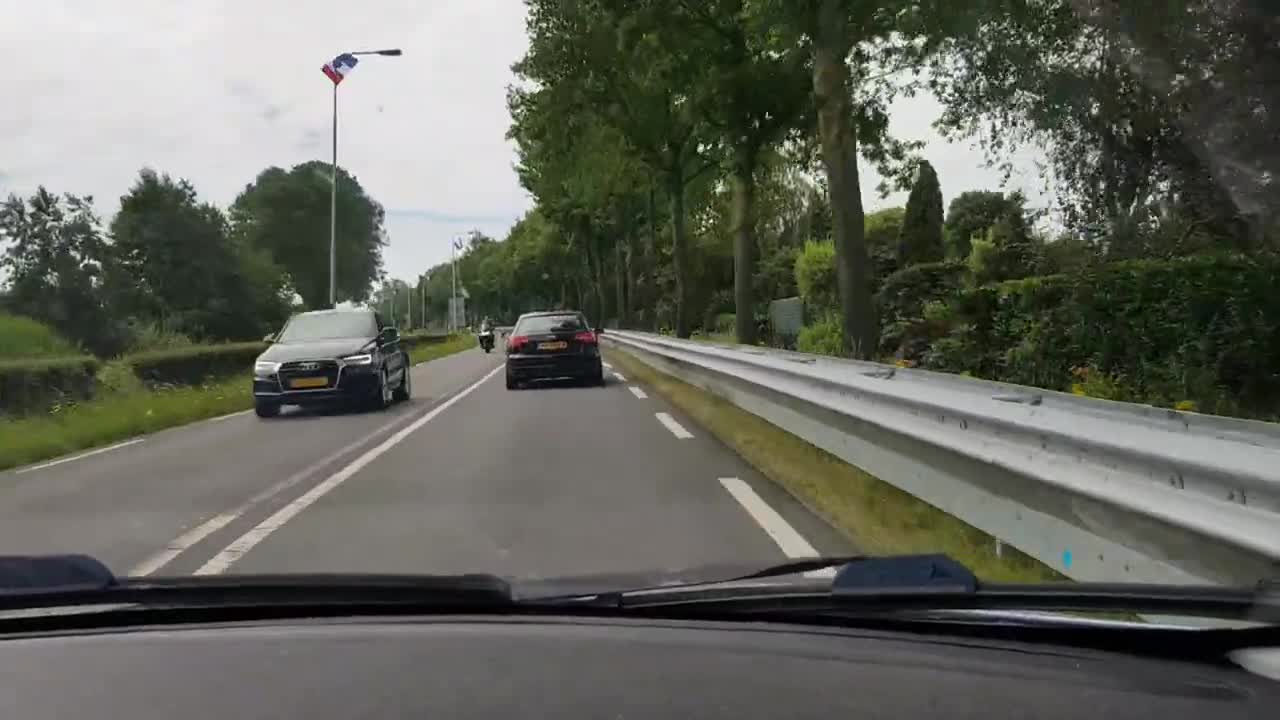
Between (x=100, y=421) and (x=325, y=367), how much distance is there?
10.0 feet

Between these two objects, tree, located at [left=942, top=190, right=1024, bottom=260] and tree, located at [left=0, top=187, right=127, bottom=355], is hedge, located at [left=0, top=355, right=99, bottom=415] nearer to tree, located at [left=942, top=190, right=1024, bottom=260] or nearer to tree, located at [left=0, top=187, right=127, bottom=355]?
tree, located at [left=942, top=190, right=1024, bottom=260]

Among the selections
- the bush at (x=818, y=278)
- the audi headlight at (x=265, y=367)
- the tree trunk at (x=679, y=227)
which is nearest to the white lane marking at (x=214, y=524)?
the audi headlight at (x=265, y=367)

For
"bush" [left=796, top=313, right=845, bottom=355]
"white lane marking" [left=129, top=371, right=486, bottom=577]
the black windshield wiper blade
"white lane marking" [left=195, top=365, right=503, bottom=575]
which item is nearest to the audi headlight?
"white lane marking" [left=195, top=365, right=503, bottom=575]

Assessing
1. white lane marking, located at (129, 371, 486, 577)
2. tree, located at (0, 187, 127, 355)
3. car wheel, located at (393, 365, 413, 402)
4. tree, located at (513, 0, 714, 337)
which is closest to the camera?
white lane marking, located at (129, 371, 486, 577)

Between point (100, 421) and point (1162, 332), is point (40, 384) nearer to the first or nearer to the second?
point (100, 421)

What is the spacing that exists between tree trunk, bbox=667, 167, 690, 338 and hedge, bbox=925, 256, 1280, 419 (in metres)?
17.1

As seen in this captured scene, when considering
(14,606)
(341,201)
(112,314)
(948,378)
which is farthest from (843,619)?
(341,201)

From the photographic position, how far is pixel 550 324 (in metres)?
21.5

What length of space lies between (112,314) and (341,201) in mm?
43320

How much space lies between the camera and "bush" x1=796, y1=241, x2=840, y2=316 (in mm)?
30766

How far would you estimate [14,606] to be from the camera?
2.81m

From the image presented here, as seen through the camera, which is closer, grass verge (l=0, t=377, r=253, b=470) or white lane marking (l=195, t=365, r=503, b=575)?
white lane marking (l=195, t=365, r=503, b=575)

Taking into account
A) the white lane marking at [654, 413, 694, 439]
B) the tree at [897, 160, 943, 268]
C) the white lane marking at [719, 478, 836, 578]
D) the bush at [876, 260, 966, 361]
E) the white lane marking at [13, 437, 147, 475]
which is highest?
the tree at [897, 160, 943, 268]

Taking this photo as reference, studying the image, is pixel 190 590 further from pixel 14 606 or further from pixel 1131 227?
pixel 1131 227
